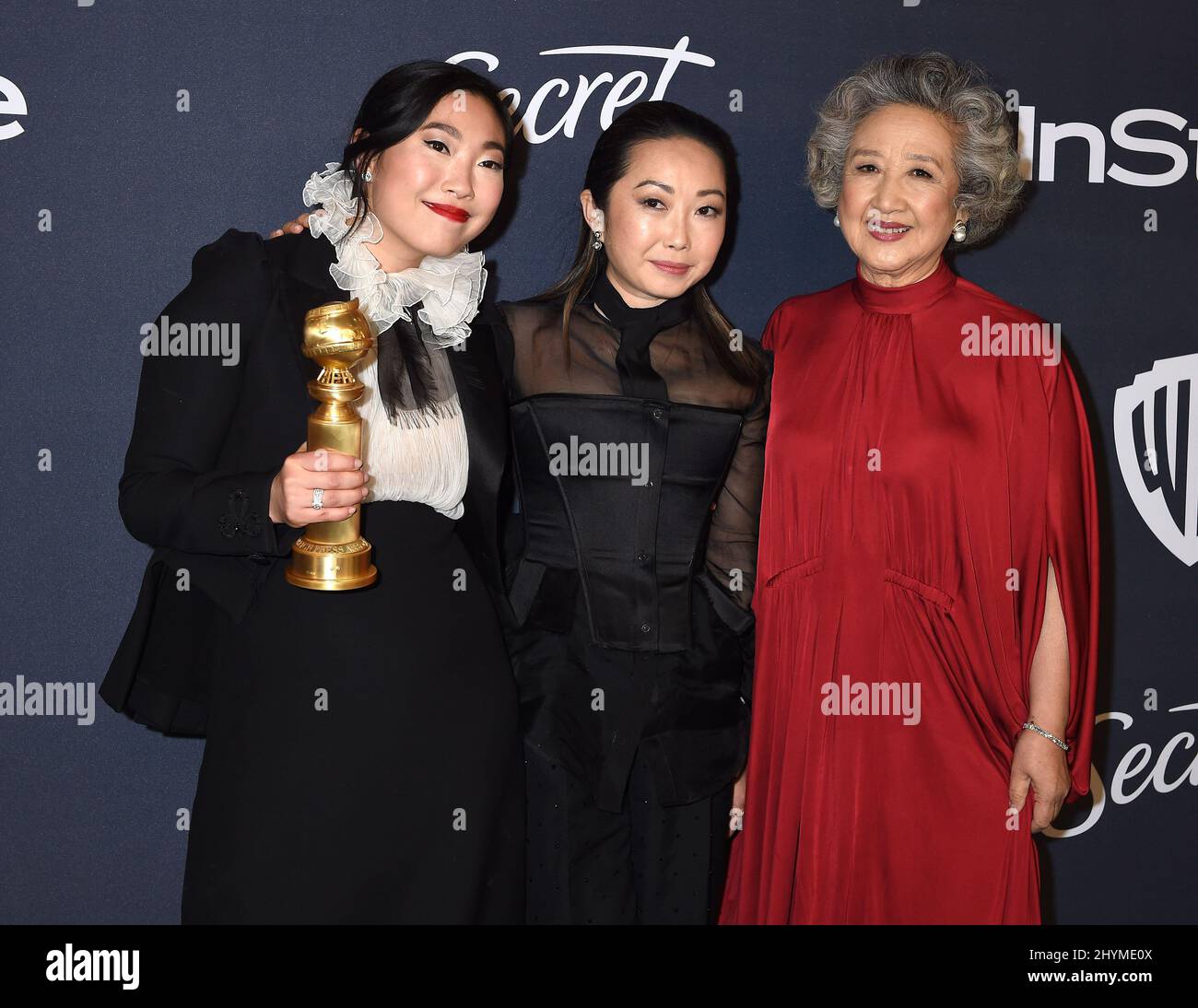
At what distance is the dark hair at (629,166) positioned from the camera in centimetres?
232

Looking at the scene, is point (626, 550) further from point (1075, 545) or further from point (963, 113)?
point (963, 113)

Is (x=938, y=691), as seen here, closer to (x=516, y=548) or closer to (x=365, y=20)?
(x=516, y=548)

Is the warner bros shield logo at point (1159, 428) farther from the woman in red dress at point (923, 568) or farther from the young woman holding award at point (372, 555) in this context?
the young woman holding award at point (372, 555)

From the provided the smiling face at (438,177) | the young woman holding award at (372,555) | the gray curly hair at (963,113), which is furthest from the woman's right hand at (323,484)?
the gray curly hair at (963,113)

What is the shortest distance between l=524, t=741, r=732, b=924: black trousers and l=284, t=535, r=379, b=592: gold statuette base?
618mm

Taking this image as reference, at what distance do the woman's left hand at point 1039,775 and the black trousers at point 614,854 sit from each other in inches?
25.7

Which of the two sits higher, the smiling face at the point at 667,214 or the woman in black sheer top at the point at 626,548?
the smiling face at the point at 667,214

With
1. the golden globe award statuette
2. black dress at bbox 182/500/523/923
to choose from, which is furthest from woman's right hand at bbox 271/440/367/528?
black dress at bbox 182/500/523/923

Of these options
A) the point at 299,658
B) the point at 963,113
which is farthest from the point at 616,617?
the point at 963,113

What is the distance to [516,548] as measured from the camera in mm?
2539

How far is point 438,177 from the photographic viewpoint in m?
2.18

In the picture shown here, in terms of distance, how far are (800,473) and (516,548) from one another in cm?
62

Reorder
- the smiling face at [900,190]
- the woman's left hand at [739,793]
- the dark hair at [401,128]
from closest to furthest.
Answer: the dark hair at [401,128] → the smiling face at [900,190] → the woman's left hand at [739,793]

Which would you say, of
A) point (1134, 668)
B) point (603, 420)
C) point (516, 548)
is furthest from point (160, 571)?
point (1134, 668)
